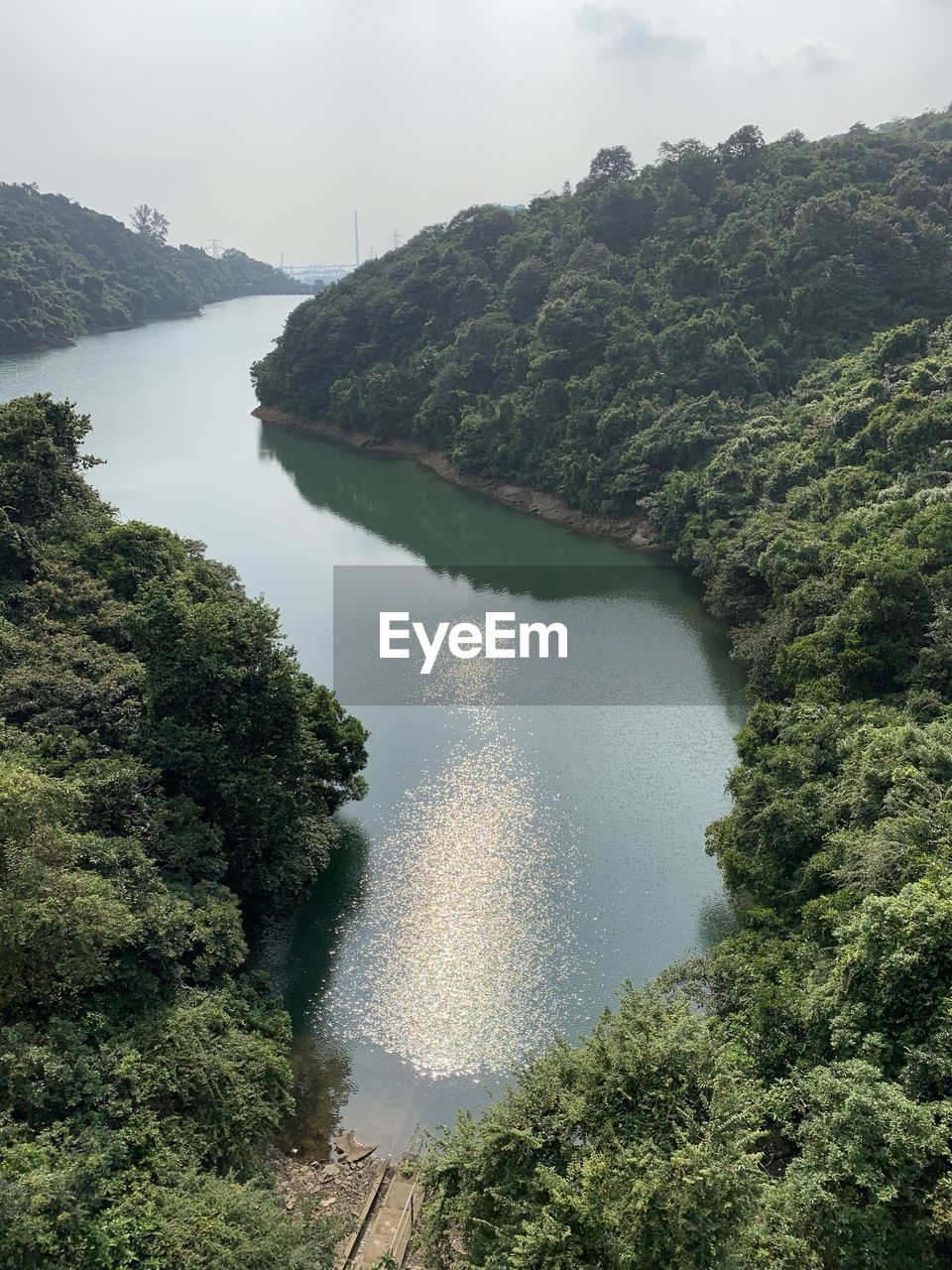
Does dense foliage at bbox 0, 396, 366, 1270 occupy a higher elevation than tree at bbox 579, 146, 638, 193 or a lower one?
lower

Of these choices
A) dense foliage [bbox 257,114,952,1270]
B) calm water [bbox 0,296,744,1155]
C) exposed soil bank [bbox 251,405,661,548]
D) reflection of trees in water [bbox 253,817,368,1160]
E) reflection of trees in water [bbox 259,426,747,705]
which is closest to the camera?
dense foliage [bbox 257,114,952,1270]

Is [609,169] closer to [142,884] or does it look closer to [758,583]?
[758,583]

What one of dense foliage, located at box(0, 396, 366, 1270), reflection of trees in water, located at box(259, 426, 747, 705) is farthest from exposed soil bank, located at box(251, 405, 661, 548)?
dense foliage, located at box(0, 396, 366, 1270)

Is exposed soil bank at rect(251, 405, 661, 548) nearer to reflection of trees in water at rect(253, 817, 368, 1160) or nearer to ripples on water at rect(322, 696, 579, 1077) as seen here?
ripples on water at rect(322, 696, 579, 1077)

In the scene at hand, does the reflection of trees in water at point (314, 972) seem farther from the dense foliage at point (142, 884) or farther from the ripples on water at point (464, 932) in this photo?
the dense foliage at point (142, 884)

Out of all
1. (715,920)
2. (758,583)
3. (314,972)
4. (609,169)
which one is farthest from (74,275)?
(715,920)

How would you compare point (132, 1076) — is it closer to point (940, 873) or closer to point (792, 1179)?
point (792, 1179)
